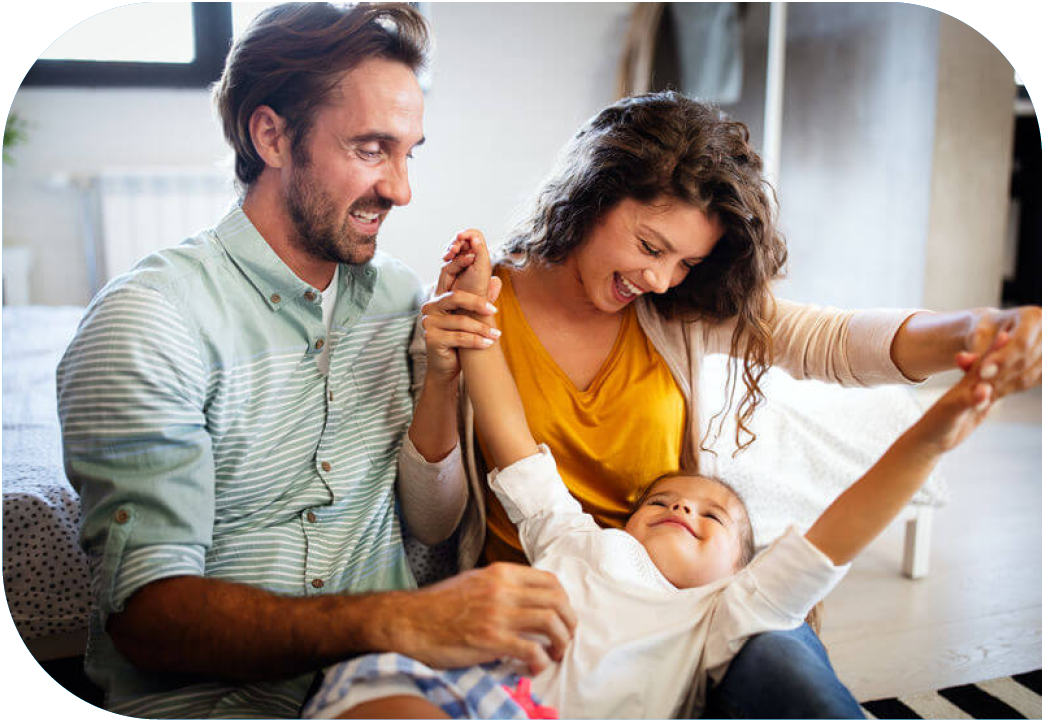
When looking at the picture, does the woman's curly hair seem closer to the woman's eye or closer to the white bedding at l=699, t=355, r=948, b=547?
the woman's eye

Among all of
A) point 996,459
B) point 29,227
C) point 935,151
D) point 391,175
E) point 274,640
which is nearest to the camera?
point 274,640

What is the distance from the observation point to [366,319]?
0.97 metres

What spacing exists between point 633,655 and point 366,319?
50 centimetres

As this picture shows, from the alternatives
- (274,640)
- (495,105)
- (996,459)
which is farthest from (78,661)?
(996,459)

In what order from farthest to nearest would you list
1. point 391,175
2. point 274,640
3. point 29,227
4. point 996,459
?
1. point 996,459
2. point 29,227
3. point 391,175
4. point 274,640

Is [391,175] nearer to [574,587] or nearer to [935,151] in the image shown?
[574,587]

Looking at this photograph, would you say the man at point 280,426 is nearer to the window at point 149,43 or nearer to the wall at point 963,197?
the window at point 149,43

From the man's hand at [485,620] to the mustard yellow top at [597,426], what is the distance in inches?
10.3

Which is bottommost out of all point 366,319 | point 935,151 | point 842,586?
point 842,586

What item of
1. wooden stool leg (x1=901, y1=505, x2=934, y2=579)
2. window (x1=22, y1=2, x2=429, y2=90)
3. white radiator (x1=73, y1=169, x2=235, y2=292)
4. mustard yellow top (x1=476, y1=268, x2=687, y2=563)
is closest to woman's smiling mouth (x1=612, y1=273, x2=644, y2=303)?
mustard yellow top (x1=476, y1=268, x2=687, y2=563)

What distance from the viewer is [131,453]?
2.43 ft

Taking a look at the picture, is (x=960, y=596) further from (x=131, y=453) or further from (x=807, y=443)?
Answer: (x=131, y=453)

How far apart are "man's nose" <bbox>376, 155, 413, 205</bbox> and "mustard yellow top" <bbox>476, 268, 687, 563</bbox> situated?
10.2 inches

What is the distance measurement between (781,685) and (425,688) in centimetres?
32
